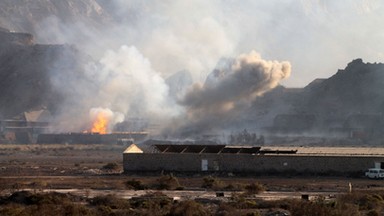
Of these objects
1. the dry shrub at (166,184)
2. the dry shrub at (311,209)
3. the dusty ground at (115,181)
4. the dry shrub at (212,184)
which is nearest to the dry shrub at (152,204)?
the dry shrub at (311,209)

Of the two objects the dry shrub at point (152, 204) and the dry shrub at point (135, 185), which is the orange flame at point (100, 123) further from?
the dry shrub at point (152, 204)

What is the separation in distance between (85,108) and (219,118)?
139 feet

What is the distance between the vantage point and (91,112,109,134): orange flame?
528ft

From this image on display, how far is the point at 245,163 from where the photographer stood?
220 ft

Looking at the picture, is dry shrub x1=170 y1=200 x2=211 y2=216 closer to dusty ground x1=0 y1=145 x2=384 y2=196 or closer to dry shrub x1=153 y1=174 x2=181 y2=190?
dry shrub x1=153 y1=174 x2=181 y2=190

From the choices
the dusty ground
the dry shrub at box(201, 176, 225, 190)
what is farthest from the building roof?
the dry shrub at box(201, 176, 225, 190)

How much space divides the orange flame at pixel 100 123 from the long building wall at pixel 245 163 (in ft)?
301

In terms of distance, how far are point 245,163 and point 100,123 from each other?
323ft

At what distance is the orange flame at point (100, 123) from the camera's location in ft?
528

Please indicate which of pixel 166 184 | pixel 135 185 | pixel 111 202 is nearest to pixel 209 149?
pixel 166 184

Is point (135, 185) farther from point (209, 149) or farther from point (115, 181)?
point (209, 149)

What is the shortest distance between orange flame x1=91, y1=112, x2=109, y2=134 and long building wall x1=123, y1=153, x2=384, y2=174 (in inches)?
3612

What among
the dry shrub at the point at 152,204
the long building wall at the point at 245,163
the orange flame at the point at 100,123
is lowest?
the dry shrub at the point at 152,204

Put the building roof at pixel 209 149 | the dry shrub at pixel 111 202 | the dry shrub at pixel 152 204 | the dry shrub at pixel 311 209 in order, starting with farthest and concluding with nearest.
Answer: the building roof at pixel 209 149
the dry shrub at pixel 111 202
the dry shrub at pixel 152 204
the dry shrub at pixel 311 209
